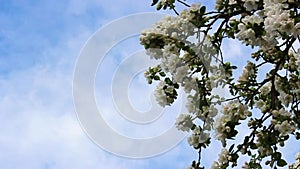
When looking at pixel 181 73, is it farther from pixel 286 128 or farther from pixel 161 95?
pixel 286 128

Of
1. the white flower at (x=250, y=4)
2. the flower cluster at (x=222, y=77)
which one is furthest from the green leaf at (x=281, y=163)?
the white flower at (x=250, y=4)

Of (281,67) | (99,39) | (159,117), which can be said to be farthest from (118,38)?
(281,67)

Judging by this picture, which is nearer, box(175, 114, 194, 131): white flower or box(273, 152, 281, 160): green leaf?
box(273, 152, 281, 160): green leaf

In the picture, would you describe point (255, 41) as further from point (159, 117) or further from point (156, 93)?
point (159, 117)

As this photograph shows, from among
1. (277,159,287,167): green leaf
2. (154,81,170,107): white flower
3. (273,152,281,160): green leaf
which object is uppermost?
(154,81,170,107): white flower

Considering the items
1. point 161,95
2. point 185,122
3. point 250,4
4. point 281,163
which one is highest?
point 250,4

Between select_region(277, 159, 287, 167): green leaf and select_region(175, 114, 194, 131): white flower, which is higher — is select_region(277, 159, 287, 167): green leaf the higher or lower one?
the lower one

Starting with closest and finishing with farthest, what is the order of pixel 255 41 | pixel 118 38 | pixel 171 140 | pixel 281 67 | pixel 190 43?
pixel 255 41, pixel 190 43, pixel 281 67, pixel 171 140, pixel 118 38

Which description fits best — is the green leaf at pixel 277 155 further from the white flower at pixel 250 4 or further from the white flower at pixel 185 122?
the white flower at pixel 250 4

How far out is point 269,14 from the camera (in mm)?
2479

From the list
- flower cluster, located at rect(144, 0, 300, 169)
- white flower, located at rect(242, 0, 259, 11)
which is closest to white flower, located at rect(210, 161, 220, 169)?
flower cluster, located at rect(144, 0, 300, 169)

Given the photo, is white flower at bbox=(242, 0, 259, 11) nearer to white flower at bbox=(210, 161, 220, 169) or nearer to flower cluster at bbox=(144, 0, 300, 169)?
flower cluster at bbox=(144, 0, 300, 169)

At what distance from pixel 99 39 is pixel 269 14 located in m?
1.53

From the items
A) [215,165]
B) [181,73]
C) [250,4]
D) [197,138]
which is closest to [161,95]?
[181,73]
